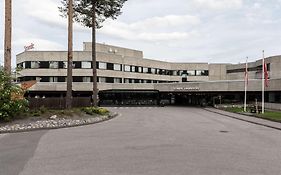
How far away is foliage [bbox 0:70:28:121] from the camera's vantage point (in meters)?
21.8

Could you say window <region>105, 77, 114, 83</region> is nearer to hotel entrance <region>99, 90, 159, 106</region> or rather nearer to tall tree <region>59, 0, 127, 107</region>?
hotel entrance <region>99, 90, 159, 106</region>

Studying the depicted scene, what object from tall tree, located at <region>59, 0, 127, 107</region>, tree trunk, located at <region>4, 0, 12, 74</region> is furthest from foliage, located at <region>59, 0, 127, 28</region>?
tree trunk, located at <region>4, 0, 12, 74</region>

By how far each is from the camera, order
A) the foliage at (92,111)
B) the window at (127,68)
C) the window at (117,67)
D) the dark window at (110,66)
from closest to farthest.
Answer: the foliage at (92,111)
the dark window at (110,66)
the window at (117,67)
the window at (127,68)

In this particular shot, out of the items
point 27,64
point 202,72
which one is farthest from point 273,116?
point 202,72

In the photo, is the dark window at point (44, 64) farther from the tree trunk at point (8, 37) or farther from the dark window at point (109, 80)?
the tree trunk at point (8, 37)

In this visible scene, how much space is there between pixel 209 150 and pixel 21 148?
22.3ft

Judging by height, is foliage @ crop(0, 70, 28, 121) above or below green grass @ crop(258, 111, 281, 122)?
above

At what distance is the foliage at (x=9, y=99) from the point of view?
21.8m

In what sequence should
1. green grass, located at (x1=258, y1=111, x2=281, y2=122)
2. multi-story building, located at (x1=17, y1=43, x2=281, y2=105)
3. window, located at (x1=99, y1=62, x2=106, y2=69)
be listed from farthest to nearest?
window, located at (x1=99, y1=62, x2=106, y2=69), multi-story building, located at (x1=17, y1=43, x2=281, y2=105), green grass, located at (x1=258, y1=111, x2=281, y2=122)

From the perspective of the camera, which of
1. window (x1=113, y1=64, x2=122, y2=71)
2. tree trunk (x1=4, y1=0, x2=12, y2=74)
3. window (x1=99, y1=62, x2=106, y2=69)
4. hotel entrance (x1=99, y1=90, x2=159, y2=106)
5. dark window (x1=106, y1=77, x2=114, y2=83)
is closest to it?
tree trunk (x1=4, y1=0, x2=12, y2=74)

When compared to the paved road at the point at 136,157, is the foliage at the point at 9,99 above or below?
above

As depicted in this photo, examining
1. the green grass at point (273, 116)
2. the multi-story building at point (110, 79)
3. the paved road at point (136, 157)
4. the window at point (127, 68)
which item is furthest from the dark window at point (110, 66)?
the paved road at point (136, 157)

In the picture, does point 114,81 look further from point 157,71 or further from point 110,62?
point 157,71

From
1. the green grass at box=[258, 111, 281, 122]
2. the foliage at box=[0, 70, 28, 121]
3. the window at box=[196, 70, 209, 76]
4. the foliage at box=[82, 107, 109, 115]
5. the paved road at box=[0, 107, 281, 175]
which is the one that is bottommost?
the green grass at box=[258, 111, 281, 122]
